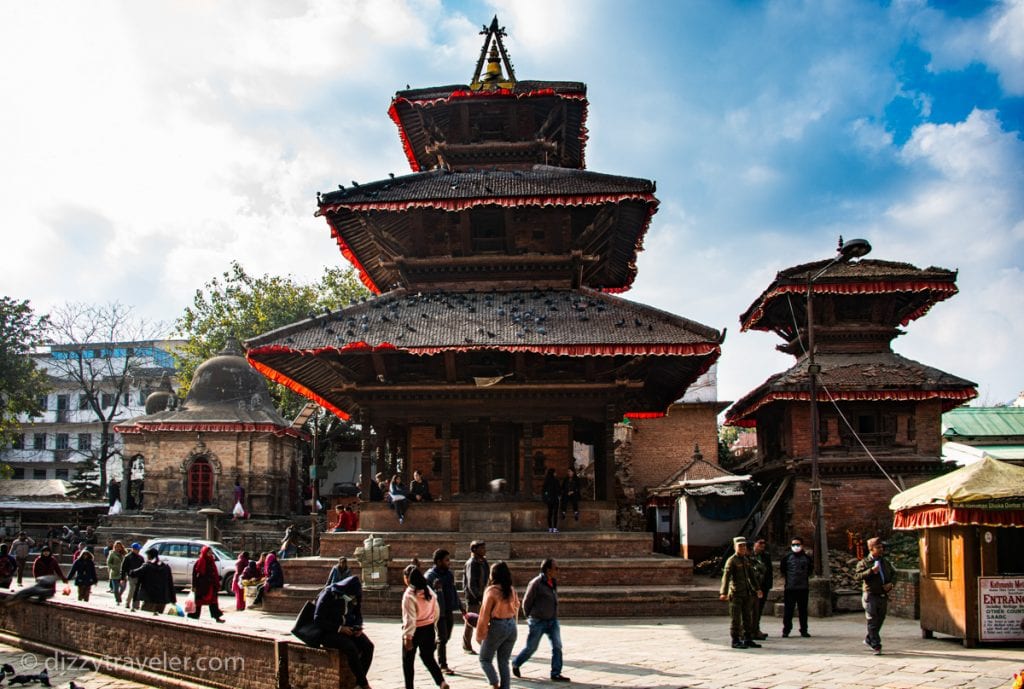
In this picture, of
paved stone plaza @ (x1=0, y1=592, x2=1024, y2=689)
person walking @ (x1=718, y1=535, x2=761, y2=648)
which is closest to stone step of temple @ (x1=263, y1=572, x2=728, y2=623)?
paved stone plaza @ (x1=0, y1=592, x2=1024, y2=689)

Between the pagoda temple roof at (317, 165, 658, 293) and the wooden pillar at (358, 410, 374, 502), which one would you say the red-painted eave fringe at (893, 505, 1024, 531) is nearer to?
the pagoda temple roof at (317, 165, 658, 293)

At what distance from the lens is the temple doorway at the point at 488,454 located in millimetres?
21609

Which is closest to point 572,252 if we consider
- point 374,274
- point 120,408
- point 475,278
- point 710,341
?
point 475,278

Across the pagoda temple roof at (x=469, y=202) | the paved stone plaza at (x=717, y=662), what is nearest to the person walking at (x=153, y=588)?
the paved stone plaza at (x=717, y=662)

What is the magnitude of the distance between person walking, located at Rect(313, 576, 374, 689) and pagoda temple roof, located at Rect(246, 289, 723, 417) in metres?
10.2

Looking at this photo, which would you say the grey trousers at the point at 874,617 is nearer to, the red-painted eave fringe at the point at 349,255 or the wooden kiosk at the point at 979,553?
the wooden kiosk at the point at 979,553

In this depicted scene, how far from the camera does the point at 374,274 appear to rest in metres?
25.0

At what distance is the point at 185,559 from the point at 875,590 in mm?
19924

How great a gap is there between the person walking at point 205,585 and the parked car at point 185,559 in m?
10.0

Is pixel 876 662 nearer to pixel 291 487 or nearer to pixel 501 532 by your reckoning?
pixel 501 532

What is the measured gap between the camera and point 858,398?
86.6 ft

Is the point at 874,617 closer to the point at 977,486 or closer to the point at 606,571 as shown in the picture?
the point at 977,486

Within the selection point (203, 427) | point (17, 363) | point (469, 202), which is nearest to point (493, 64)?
point (469, 202)

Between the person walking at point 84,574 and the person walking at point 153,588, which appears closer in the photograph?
the person walking at point 153,588
